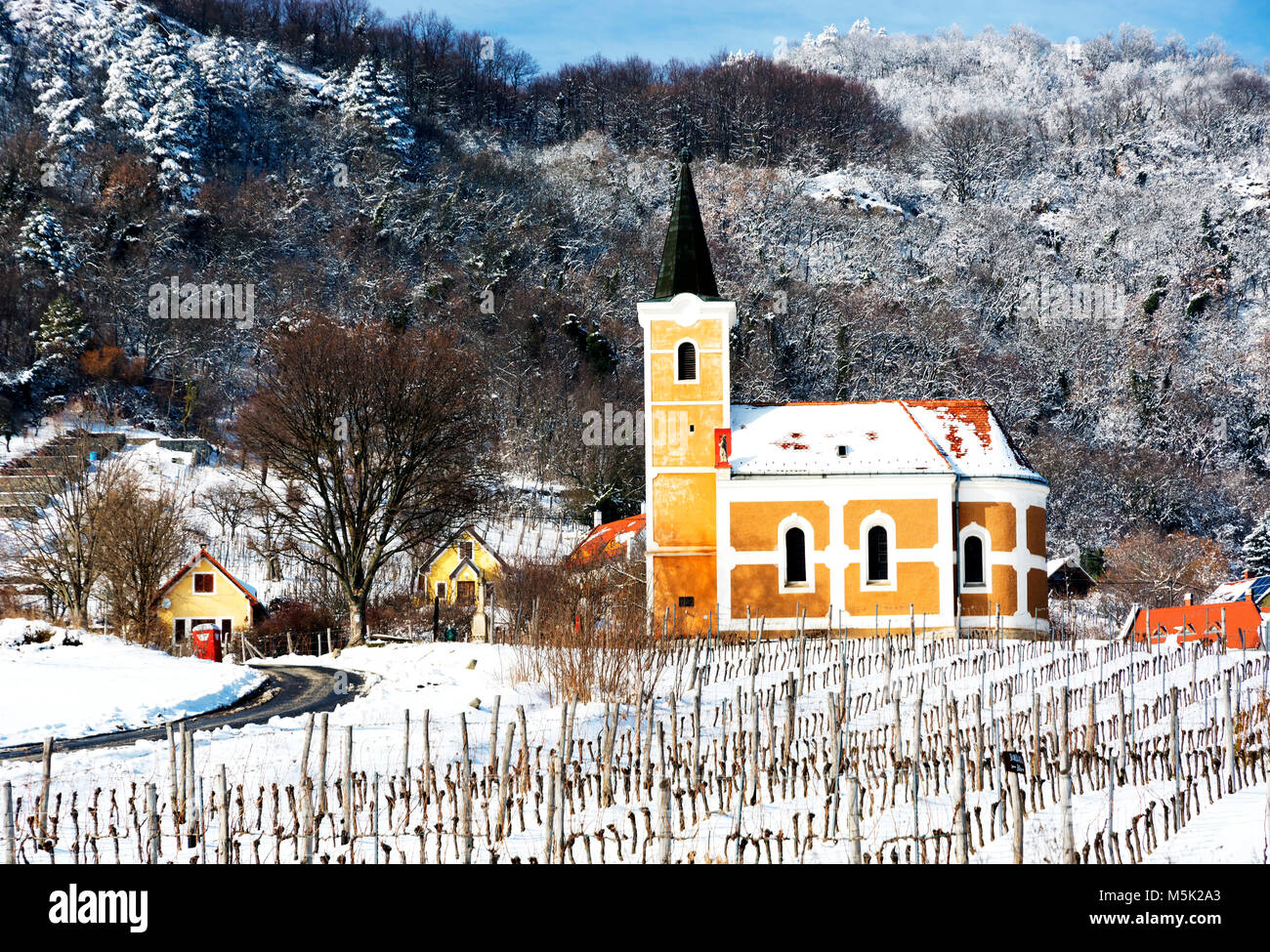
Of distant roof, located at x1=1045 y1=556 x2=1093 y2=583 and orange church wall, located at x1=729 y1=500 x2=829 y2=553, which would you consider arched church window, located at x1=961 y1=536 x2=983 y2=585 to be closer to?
orange church wall, located at x1=729 y1=500 x2=829 y2=553

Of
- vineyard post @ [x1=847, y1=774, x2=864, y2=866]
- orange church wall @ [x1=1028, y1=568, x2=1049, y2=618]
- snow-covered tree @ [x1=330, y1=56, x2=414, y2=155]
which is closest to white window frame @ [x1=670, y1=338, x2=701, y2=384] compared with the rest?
orange church wall @ [x1=1028, y1=568, x2=1049, y2=618]

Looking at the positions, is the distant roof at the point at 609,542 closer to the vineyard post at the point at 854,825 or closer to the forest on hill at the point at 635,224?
the forest on hill at the point at 635,224

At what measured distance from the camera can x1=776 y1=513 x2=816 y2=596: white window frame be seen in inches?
1483

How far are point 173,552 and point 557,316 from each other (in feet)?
193

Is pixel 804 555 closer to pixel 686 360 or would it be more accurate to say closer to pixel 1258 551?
pixel 686 360

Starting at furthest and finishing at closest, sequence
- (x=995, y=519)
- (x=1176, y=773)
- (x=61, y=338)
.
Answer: (x=61, y=338)
(x=995, y=519)
(x=1176, y=773)

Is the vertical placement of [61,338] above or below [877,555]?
above

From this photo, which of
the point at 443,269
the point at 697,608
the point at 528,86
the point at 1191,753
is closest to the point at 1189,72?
the point at 528,86

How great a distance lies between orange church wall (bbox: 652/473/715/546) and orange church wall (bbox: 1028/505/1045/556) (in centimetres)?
906

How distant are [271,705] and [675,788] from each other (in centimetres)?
1051

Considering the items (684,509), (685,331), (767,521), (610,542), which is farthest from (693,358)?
(610,542)

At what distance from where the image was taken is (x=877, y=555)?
124ft

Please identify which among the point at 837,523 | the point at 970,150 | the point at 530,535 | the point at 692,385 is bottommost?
the point at 837,523

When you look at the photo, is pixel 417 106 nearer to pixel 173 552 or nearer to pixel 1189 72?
pixel 1189 72
